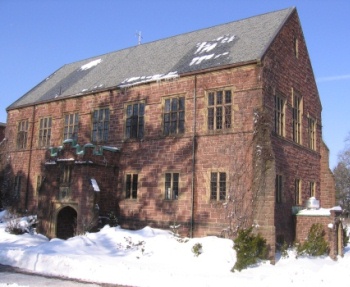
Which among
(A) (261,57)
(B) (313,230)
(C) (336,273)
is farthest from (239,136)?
(C) (336,273)

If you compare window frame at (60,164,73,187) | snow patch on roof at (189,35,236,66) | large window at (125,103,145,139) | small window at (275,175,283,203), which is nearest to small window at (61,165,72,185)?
window frame at (60,164,73,187)

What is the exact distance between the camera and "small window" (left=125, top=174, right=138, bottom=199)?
21789 millimetres

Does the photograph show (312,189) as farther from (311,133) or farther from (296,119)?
(296,119)

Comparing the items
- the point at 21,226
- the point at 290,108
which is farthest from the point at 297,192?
the point at 21,226

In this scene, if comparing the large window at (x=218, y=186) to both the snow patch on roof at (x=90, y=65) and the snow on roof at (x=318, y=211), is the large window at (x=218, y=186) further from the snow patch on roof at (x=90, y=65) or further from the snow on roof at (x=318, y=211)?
the snow patch on roof at (x=90, y=65)

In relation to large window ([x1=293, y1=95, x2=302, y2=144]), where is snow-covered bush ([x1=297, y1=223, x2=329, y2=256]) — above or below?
below

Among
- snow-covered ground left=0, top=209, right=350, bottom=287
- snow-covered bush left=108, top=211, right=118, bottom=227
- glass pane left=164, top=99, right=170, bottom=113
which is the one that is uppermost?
glass pane left=164, top=99, right=170, bottom=113

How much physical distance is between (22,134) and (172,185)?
14258 millimetres

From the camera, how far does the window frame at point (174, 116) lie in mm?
20609

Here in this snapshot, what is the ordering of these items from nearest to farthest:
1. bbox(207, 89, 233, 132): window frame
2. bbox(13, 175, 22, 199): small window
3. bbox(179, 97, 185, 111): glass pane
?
bbox(207, 89, 233, 132): window frame < bbox(179, 97, 185, 111): glass pane < bbox(13, 175, 22, 199): small window

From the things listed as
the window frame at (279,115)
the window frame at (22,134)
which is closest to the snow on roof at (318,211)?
the window frame at (279,115)

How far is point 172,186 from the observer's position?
20.2 m

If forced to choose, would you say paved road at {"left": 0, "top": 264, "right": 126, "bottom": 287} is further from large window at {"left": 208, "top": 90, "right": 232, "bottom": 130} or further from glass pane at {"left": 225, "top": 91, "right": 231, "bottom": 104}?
glass pane at {"left": 225, "top": 91, "right": 231, "bottom": 104}

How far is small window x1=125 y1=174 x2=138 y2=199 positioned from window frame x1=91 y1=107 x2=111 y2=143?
10.1ft
